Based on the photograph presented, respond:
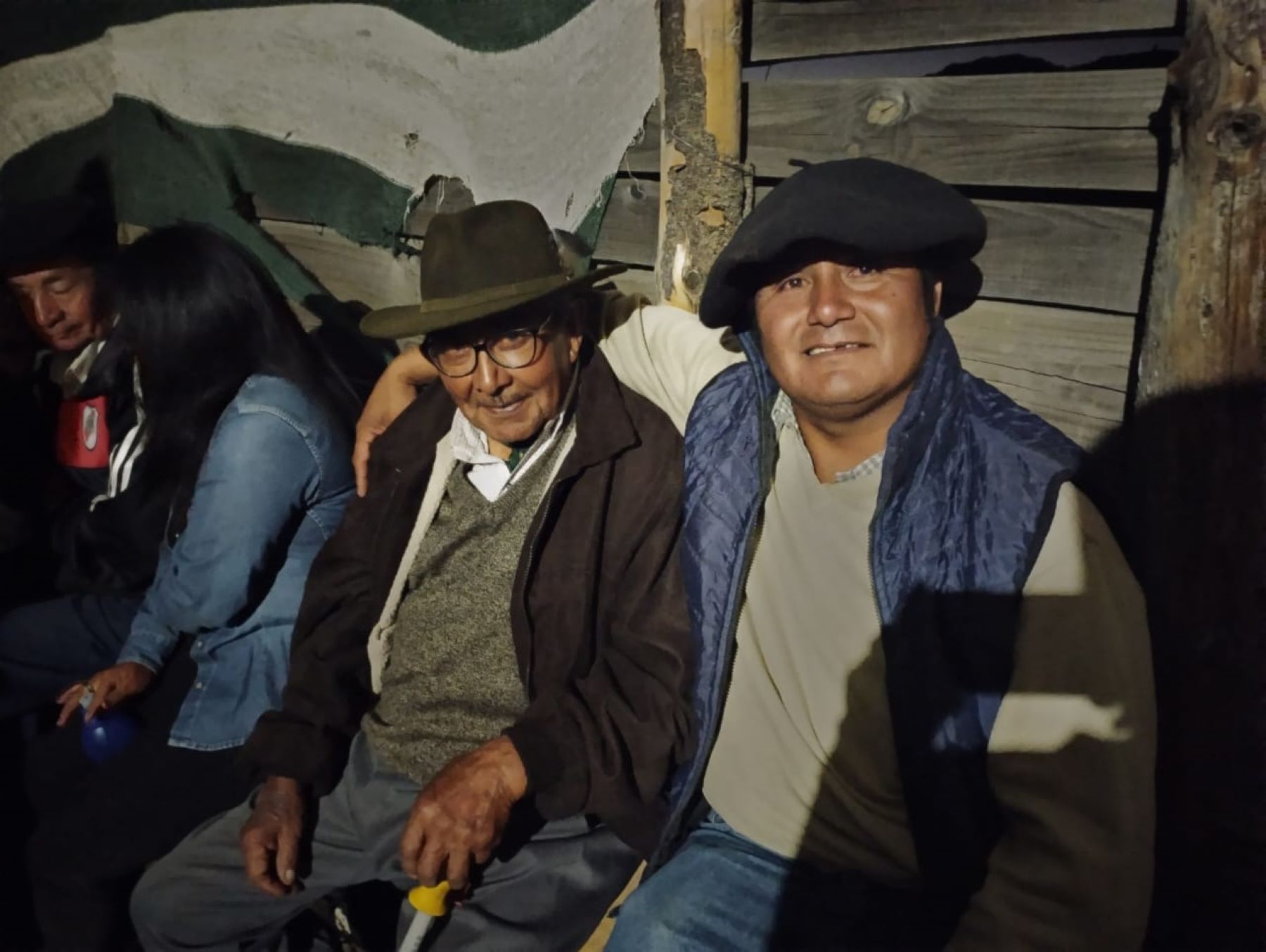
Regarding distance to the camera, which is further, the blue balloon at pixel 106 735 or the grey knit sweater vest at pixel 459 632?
the blue balloon at pixel 106 735

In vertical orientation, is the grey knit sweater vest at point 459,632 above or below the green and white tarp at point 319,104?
below

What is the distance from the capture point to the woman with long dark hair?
2082 millimetres

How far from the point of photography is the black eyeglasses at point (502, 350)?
1.79 meters

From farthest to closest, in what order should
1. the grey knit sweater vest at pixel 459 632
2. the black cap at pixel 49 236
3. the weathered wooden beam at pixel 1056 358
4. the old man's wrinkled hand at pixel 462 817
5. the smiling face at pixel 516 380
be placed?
the black cap at pixel 49 236 < the grey knit sweater vest at pixel 459 632 < the smiling face at pixel 516 380 < the old man's wrinkled hand at pixel 462 817 < the weathered wooden beam at pixel 1056 358

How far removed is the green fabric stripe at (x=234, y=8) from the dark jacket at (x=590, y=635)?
108 cm

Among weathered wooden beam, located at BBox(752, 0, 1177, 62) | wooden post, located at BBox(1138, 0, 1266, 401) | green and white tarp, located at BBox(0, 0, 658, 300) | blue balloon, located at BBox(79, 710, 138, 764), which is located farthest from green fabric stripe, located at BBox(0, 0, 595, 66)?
blue balloon, located at BBox(79, 710, 138, 764)

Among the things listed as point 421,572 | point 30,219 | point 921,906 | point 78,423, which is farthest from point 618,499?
point 30,219

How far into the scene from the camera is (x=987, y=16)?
157 centimetres

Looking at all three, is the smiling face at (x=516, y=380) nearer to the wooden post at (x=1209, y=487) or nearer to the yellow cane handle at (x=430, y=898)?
the yellow cane handle at (x=430, y=898)

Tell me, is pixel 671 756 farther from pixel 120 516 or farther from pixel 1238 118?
pixel 120 516

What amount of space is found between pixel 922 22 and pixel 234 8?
112 inches

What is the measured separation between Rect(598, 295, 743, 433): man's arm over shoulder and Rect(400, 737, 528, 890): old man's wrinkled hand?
84 cm

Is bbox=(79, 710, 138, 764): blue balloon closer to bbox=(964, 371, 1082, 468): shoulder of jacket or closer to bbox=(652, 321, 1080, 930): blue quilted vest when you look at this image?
bbox=(652, 321, 1080, 930): blue quilted vest

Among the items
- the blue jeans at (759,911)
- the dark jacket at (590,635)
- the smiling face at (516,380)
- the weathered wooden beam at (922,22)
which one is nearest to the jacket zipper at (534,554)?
the dark jacket at (590,635)
